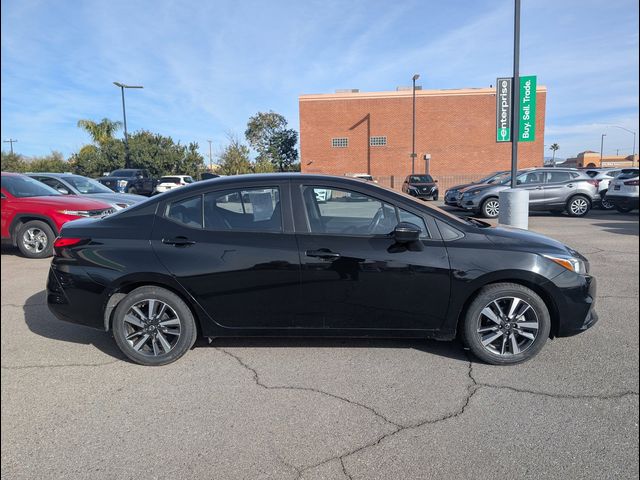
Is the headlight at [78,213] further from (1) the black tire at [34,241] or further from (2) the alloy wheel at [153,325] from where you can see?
(2) the alloy wheel at [153,325]

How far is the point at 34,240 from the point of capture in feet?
25.5

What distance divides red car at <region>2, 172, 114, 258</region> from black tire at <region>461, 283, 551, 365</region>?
688 cm

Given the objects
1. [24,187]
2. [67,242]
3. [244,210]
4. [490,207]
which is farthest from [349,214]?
[490,207]

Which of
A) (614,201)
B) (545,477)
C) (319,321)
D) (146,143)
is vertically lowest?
(545,477)

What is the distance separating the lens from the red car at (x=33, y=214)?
7594 millimetres

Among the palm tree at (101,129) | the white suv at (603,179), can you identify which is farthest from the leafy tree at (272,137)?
the white suv at (603,179)

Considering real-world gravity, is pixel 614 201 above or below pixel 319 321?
above

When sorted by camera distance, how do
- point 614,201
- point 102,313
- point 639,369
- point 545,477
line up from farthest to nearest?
point 614,201 < point 102,313 < point 639,369 < point 545,477

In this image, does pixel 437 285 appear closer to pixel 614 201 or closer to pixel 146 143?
pixel 614 201

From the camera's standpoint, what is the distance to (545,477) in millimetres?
2225

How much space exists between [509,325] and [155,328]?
2894 millimetres

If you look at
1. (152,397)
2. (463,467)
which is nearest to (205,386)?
(152,397)

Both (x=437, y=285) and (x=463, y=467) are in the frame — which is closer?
(x=463, y=467)

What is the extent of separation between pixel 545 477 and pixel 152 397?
252 centimetres
